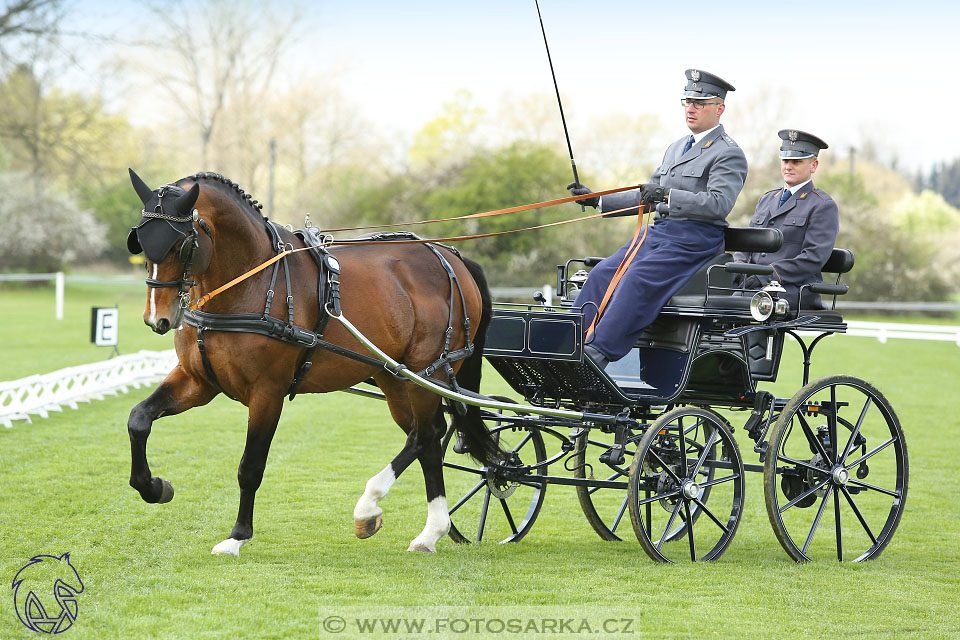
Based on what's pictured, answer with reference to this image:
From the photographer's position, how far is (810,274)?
6031 millimetres

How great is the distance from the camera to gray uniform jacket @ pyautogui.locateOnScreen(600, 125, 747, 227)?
5.56 m

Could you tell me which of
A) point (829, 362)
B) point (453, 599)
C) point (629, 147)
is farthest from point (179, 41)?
point (453, 599)

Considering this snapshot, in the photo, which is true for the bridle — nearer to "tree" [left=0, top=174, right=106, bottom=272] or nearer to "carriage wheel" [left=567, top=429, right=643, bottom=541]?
"carriage wheel" [left=567, top=429, right=643, bottom=541]

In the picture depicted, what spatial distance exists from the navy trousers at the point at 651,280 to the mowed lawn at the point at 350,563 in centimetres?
124

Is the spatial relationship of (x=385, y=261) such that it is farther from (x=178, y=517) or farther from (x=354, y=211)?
(x=354, y=211)

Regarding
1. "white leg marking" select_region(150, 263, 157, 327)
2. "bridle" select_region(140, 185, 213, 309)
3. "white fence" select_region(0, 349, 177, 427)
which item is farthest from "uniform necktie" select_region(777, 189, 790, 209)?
"white fence" select_region(0, 349, 177, 427)

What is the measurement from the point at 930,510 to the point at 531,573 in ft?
12.8

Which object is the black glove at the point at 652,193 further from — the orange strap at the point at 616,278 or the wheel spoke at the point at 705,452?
the wheel spoke at the point at 705,452

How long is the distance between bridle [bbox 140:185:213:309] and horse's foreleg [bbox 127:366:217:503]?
0.57 meters

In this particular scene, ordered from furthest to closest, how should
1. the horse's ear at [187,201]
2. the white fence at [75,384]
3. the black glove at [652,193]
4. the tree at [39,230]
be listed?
the tree at [39,230] → the white fence at [75,384] → the black glove at [652,193] → the horse's ear at [187,201]

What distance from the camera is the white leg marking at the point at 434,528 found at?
5.63 m

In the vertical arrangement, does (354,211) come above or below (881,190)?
below

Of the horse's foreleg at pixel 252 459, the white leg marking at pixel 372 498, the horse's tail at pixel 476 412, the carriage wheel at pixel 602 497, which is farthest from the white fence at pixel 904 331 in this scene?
the horse's foreleg at pixel 252 459

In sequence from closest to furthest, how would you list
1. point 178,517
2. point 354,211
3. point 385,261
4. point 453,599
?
point 453,599
point 385,261
point 178,517
point 354,211
